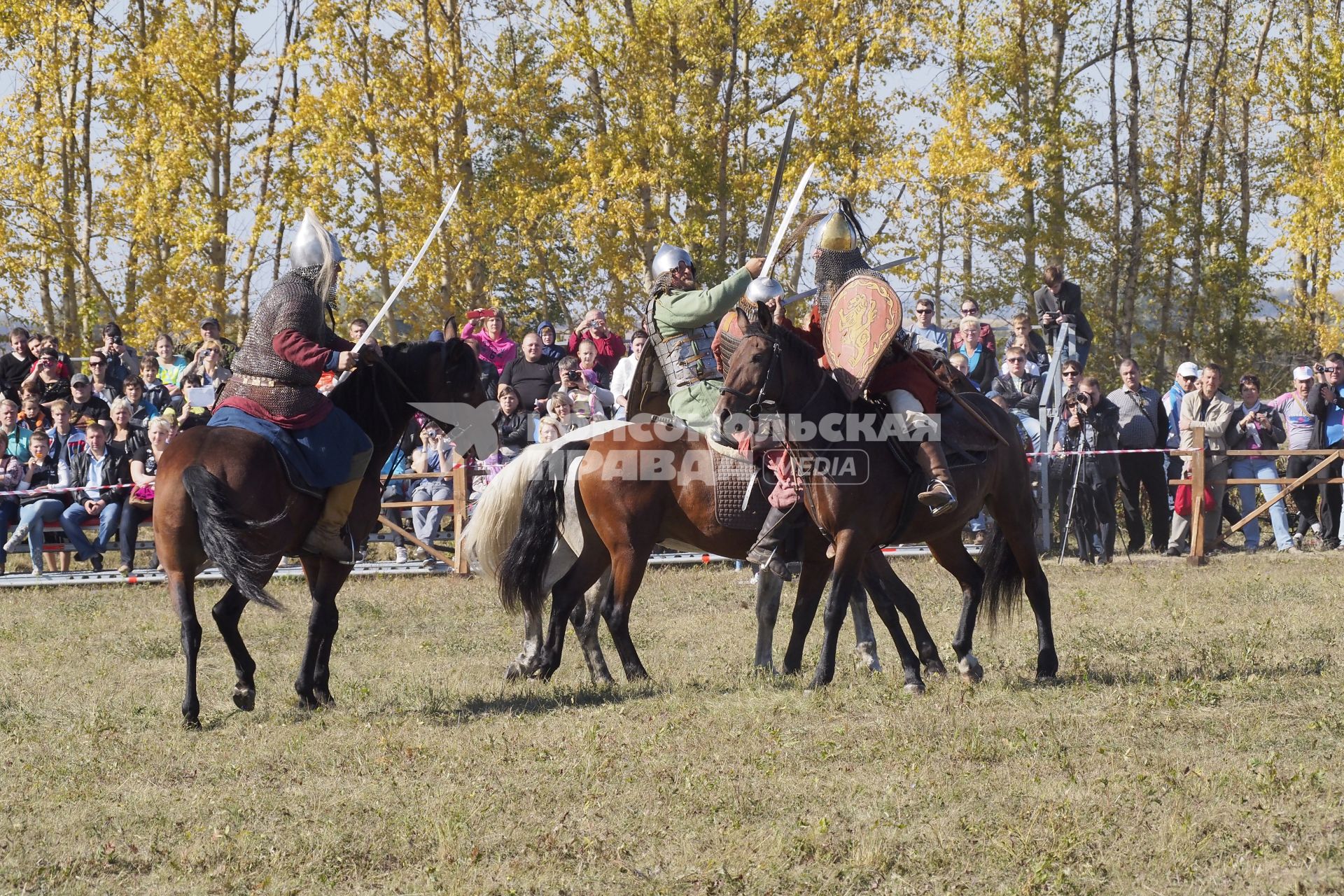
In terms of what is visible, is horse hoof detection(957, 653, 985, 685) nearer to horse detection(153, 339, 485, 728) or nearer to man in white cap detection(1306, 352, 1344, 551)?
horse detection(153, 339, 485, 728)

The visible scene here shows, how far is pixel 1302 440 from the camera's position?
1596 cm

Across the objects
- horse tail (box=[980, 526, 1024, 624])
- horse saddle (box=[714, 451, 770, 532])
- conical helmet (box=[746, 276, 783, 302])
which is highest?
conical helmet (box=[746, 276, 783, 302])

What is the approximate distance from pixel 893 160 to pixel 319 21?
929 centimetres

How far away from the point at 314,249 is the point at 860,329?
3.00 metres

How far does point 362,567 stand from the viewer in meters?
15.1

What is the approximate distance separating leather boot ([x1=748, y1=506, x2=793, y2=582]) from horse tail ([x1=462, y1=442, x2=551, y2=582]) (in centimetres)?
149

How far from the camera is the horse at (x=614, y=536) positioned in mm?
8703

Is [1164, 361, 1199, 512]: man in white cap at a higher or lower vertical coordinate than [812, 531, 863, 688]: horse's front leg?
higher

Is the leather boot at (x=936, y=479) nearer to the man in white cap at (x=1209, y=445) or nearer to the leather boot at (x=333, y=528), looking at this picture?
the leather boot at (x=333, y=528)

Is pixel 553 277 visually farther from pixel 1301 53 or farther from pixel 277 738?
pixel 277 738

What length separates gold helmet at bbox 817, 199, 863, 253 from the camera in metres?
8.36

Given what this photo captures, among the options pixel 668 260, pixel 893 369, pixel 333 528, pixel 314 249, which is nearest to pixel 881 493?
pixel 893 369

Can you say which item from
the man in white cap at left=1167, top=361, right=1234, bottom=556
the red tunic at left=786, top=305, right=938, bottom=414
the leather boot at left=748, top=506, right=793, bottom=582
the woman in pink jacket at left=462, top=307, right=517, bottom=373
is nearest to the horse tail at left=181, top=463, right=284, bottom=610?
the leather boot at left=748, top=506, right=793, bottom=582

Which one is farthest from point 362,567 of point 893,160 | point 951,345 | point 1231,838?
point 893,160
